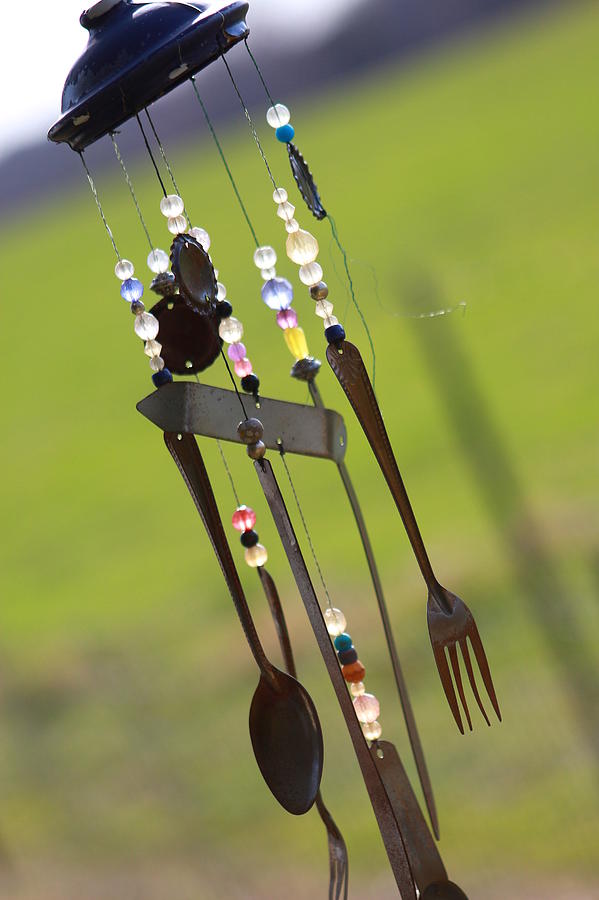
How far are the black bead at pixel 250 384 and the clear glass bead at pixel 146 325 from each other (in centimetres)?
7

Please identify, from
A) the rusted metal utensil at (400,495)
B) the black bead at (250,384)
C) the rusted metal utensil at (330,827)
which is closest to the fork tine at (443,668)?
the rusted metal utensil at (400,495)

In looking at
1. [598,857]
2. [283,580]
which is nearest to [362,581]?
[283,580]

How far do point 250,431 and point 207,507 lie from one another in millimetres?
64

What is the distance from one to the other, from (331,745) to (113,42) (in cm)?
122

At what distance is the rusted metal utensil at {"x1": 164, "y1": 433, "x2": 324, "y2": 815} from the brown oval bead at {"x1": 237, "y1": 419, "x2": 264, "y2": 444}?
4 cm

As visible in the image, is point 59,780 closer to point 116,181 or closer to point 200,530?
point 200,530

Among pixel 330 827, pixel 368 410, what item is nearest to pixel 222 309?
pixel 368 410

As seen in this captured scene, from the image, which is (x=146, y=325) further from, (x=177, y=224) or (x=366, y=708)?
(x=366, y=708)

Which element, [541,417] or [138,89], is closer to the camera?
[138,89]

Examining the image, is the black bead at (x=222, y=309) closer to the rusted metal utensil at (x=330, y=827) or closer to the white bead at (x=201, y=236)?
the white bead at (x=201, y=236)

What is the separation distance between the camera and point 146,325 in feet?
2.31

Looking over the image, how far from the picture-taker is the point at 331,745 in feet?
5.28

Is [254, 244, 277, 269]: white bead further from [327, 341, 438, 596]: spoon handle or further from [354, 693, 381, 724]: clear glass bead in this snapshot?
[354, 693, 381, 724]: clear glass bead

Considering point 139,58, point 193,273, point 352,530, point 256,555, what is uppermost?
point 139,58
